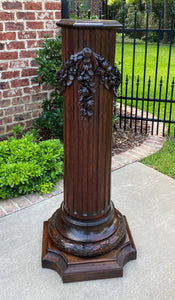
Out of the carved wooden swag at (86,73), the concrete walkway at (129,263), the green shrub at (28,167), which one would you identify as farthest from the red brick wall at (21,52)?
the carved wooden swag at (86,73)

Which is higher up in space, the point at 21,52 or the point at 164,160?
the point at 21,52

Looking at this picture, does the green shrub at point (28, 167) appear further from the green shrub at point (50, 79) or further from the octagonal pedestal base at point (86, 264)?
the octagonal pedestal base at point (86, 264)

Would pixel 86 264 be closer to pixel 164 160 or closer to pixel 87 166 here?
pixel 87 166

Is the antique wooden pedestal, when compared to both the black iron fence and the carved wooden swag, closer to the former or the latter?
the carved wooden swag

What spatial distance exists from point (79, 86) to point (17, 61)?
2483 mm

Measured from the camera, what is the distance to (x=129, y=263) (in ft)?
7.51

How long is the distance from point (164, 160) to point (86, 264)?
2.12 m

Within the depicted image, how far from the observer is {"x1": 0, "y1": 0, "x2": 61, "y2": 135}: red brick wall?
151 inches

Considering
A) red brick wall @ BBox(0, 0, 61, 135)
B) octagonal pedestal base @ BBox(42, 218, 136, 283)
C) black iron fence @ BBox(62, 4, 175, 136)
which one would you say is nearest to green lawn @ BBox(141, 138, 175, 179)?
black iron fence @ BBox(62, 4, 175, 136)

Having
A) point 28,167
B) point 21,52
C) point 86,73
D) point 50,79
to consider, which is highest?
point 21,52

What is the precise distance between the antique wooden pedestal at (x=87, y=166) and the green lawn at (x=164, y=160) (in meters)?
1.36

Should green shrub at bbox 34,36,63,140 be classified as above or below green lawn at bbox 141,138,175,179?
above

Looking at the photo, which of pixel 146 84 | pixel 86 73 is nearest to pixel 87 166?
pixel 86 73

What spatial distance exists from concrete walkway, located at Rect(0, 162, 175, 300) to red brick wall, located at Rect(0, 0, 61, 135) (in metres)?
1.68
